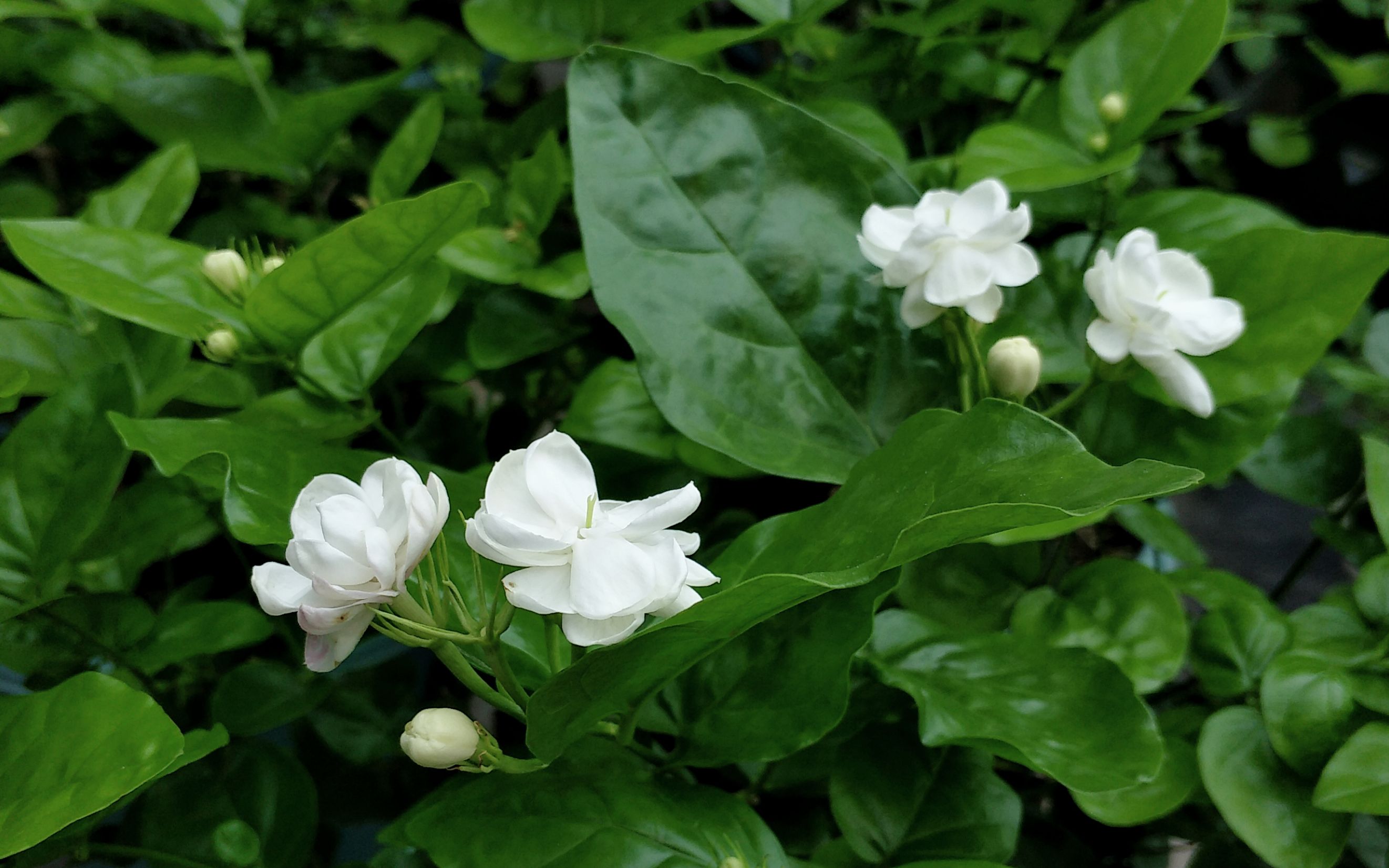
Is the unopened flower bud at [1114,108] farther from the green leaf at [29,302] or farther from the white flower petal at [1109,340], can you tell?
the green leaf at [29,302]

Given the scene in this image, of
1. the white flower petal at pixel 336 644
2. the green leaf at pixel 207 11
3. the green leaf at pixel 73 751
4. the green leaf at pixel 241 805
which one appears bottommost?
the green leaf at pixel 241 805

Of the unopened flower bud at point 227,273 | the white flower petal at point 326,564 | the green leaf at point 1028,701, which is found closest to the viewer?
the white flower petal at point 326,564

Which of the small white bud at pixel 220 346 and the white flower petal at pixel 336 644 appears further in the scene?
the small white bud at pixel 220 346

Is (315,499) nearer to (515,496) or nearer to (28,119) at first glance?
(515,496)

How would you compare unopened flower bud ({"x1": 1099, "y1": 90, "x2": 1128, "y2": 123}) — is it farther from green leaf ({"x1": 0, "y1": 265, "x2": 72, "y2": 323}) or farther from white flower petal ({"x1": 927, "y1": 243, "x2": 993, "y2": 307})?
green leaf ({"x1": 0, "y1": 265, "x2": 72, "y2": 323})

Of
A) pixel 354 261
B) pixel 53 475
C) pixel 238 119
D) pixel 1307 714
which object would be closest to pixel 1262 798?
pixel 1307 714

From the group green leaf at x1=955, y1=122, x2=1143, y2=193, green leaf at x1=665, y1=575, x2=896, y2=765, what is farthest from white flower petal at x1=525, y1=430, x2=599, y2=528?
green leaf at x1=955, y1=122, x2=1143, y2=193

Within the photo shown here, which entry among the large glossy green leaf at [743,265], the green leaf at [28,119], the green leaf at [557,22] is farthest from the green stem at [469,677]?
the green leaf at [28,119]
